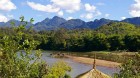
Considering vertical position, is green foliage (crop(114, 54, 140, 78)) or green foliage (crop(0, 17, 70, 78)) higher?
green foliage (crop(0, 17, 70, 78))

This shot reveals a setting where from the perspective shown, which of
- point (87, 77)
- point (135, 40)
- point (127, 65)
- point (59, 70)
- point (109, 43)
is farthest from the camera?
point (109, 43)

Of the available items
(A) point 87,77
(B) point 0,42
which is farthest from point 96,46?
(B) point 0,42

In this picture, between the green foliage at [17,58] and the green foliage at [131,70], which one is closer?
the green foliage at [17,58]

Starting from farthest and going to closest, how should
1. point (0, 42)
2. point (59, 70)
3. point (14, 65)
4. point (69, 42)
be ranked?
point (69, 42) → point (59, 70) → point (0, 42) → point (14, 65)

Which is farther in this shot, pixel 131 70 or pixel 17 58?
pixel 131 70

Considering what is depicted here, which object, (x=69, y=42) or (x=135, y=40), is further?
(x=69, y=42)

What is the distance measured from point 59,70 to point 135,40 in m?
93.3

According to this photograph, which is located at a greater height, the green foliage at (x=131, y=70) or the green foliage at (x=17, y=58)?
the green foliage at (x=17, y=58)

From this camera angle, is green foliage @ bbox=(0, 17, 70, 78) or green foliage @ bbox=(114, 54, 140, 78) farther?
green foliage @ bbox=(114, 54, 140, 78)

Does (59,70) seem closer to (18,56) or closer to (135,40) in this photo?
(18,56)

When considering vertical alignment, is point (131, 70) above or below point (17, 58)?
below

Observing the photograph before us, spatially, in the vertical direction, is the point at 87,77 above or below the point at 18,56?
below

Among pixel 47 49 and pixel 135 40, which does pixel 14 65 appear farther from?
pixel 47 49

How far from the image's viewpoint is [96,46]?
530ft
